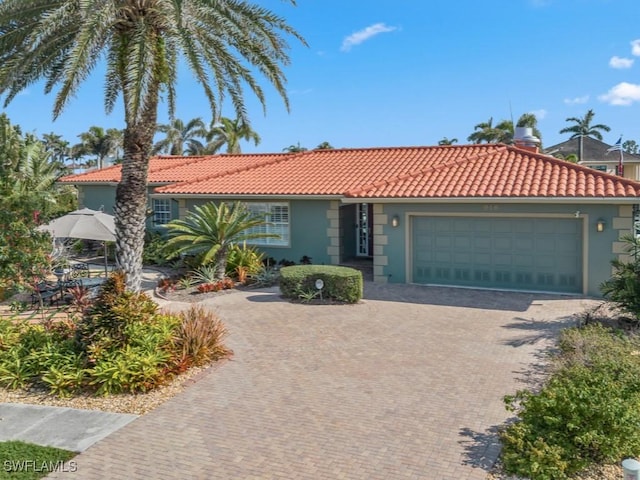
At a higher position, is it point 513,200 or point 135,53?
point 135,53

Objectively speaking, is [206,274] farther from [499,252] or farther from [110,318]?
[499,252]

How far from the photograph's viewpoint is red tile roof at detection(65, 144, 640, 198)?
16625 millimetres

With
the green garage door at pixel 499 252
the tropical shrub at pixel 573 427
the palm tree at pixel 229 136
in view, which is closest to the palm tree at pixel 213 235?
the green garage door at pixel 499 252

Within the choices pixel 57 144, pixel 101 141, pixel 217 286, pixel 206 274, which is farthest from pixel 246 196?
pixel 57 144

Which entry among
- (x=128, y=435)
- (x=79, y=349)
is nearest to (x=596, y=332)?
(x=128, y=435)

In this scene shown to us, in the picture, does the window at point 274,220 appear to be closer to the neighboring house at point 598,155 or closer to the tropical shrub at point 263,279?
the tropical shrub at point 263,279

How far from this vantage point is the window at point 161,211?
1053 inches

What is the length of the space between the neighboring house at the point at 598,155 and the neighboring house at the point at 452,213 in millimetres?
34427

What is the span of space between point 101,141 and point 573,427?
70.2m

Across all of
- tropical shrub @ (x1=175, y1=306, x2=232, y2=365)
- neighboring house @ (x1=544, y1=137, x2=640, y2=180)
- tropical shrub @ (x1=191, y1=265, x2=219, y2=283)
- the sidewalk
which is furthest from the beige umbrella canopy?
neighboring house @ (x1=544, y1=137, x2=640, y2=180)

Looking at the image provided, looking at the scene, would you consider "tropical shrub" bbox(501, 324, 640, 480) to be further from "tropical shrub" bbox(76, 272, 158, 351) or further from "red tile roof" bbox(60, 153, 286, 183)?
"red tile roof" bbox(60, 153, 286, 183)

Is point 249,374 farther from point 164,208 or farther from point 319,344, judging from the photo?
point 164,208

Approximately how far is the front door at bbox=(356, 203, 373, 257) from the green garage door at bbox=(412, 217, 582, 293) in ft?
16.6

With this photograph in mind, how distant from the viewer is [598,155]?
5778cm
